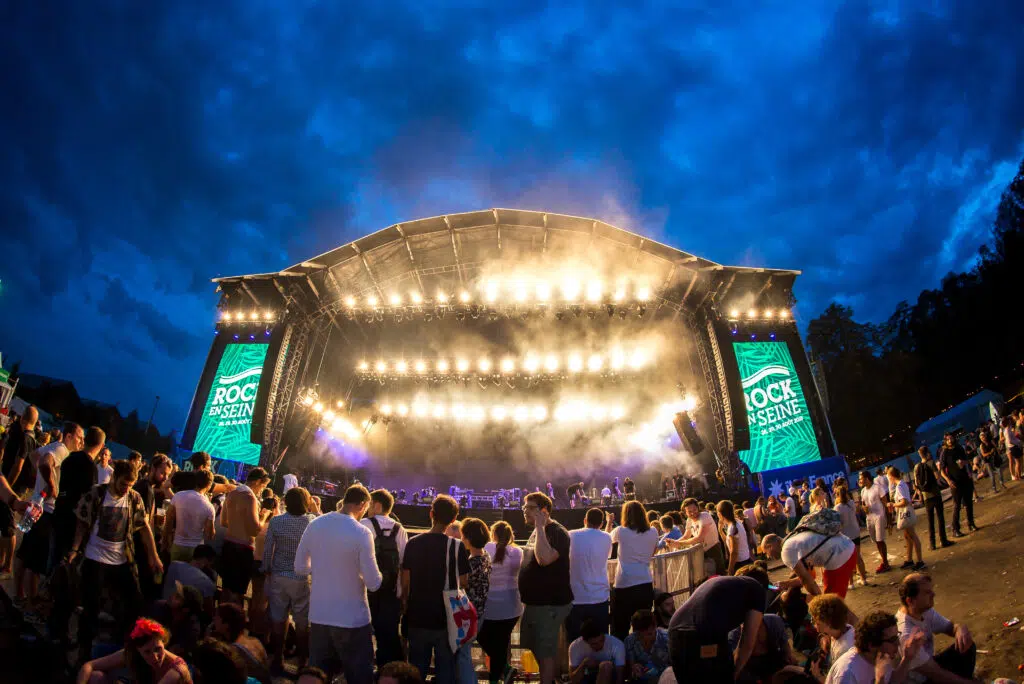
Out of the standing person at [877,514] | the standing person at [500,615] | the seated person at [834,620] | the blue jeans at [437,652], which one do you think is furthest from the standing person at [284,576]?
the standing person at [877,514]

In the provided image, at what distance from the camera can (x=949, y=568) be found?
21.0 feet

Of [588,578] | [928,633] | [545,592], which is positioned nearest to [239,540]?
[545,592]

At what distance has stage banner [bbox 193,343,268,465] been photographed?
46.3 ft

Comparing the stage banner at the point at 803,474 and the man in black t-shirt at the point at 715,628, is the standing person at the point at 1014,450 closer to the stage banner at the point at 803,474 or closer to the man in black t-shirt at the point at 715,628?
the stage banner at the point at 803,474

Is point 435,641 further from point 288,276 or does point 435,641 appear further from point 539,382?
point 539,382

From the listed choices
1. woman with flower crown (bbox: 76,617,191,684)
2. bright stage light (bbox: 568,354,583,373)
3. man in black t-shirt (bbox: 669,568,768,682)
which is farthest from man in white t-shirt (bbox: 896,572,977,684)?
bright stage light (bbox: 568,354,583,373)

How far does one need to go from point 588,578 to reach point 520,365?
13.7 meters

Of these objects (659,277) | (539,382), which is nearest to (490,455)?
(539,382)

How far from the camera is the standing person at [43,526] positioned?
4.23 m

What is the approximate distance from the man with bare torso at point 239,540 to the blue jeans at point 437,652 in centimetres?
175

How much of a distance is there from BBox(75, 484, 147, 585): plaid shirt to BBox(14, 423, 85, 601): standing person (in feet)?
1.36

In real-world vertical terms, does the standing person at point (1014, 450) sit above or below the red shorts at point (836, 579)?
above

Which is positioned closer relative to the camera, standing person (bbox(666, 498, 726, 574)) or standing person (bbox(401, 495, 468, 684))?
standing person (bbox(401, 495, 468, 684))

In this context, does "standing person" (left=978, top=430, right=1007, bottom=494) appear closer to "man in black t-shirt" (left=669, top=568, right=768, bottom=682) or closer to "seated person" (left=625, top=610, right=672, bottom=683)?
"seated person" (left=625, top=610, right=672, bottom=683)
